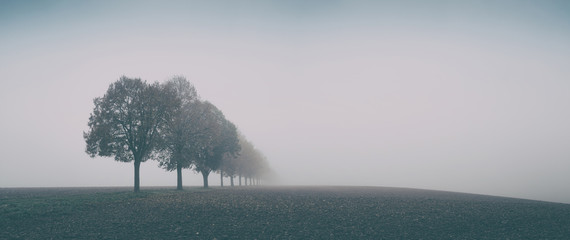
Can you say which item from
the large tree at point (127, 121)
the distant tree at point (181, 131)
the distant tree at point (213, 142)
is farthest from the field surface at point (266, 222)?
the distant tree at point (213, 142)

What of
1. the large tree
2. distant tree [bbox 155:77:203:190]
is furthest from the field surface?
distant tree [bbox 155:77:203:190]

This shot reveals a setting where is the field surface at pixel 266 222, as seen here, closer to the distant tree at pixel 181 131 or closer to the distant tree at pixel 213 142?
the distant tree at pixel 181 131

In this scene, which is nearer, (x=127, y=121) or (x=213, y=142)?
(x=127, y=121)

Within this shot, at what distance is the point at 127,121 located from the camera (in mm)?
34688

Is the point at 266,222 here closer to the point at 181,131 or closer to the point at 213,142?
the point at 181,131

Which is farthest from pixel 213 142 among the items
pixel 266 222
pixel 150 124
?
pixel 266 222

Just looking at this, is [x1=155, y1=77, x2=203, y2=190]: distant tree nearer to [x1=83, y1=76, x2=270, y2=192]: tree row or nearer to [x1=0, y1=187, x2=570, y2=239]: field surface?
[x1=83, y1=76, x2=270, y2=192]: tree row

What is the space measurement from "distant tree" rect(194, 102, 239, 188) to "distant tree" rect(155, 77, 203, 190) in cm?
158

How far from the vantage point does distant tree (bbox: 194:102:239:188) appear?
44406mm

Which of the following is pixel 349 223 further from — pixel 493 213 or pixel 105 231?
pixel 105 231

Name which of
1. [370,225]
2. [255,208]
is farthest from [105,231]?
[370,225]

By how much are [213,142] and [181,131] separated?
689 cm

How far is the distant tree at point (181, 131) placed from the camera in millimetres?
40594

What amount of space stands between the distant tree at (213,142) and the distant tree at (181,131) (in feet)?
5.18
